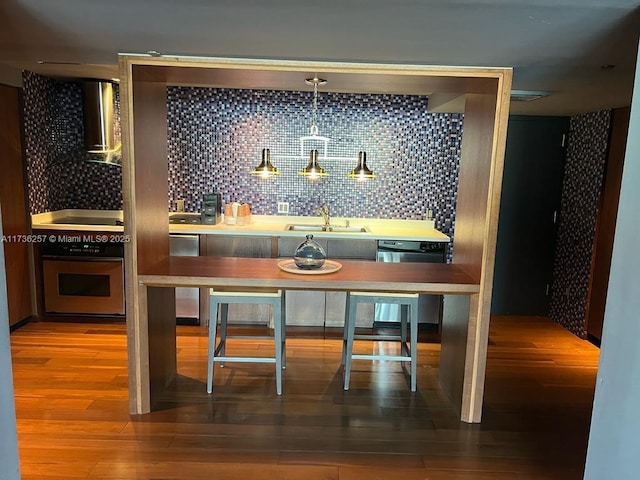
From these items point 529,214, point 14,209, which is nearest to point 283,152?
point 14,209

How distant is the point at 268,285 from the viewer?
8.66 ft

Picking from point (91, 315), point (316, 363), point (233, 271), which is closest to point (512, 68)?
point (233, 271)

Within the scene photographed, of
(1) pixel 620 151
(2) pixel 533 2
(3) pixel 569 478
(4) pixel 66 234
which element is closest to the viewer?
(2) pixel 533 2

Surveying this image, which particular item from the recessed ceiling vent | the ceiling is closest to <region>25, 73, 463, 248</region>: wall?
the recessed ceiling vent

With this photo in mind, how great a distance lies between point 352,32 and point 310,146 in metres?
2.67

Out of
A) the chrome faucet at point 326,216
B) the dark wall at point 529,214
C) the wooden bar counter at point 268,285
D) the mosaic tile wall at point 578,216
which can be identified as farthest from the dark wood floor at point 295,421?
the chrome faucet at point 326,216

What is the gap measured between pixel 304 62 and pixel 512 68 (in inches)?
44.1

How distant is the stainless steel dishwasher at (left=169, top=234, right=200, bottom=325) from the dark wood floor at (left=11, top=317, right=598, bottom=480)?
499 millimetres

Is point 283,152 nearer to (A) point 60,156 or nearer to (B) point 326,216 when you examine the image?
(B) point 326,216

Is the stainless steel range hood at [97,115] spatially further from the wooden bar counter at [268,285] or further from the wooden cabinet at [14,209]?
the wooden bar counter at [268,285]

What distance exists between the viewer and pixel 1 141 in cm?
381

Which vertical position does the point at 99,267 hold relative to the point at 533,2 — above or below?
below

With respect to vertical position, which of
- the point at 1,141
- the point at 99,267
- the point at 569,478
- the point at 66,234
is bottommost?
the point at 569,478

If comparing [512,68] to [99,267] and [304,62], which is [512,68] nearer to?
[304,62]
